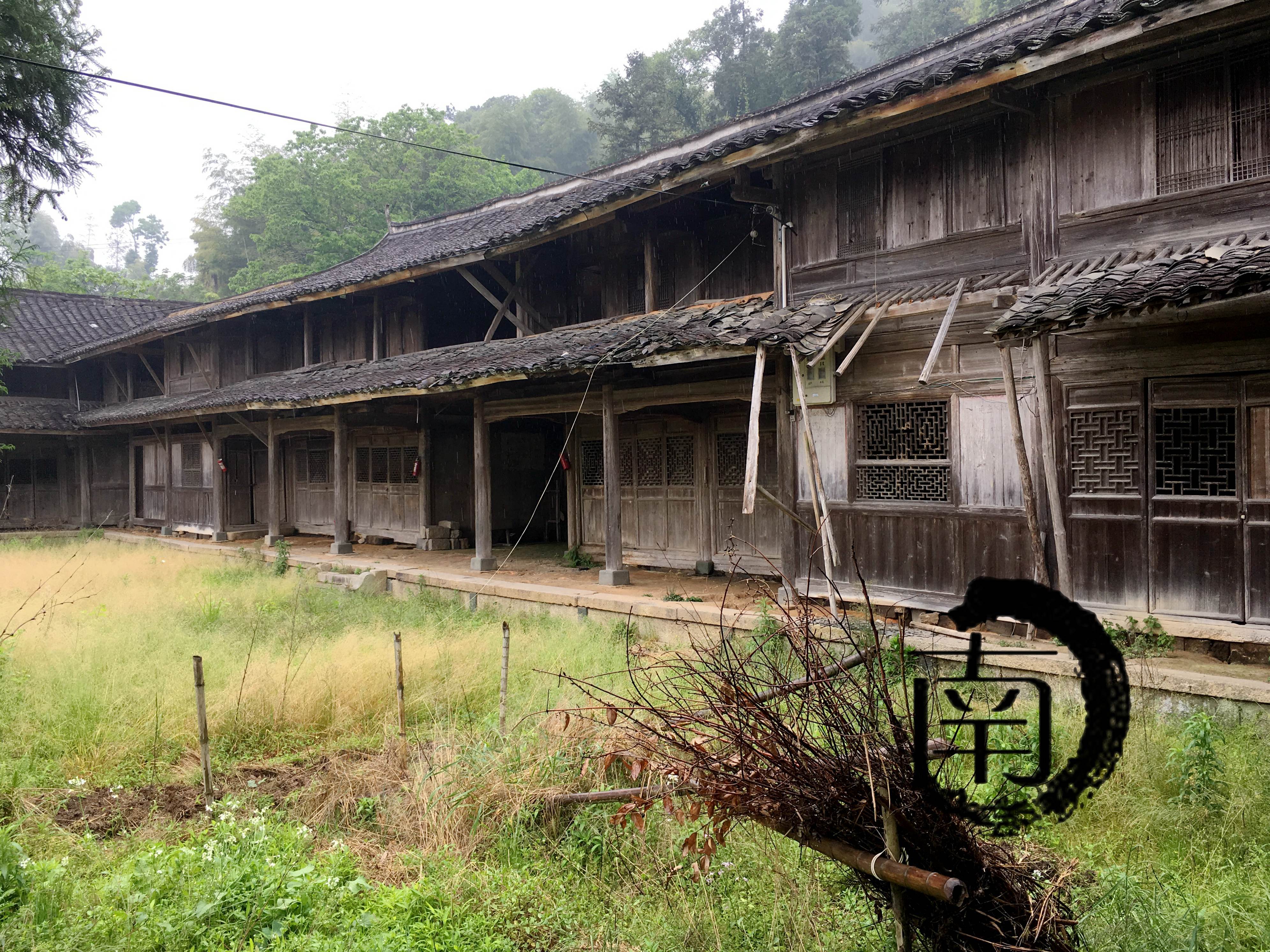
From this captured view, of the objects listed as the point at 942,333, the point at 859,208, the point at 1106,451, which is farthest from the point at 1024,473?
the point at 859,208

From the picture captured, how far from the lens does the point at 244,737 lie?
244 inches

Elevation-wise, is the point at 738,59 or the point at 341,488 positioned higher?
the point at 738,59

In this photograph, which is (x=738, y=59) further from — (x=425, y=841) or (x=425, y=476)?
(x=425, y=841)

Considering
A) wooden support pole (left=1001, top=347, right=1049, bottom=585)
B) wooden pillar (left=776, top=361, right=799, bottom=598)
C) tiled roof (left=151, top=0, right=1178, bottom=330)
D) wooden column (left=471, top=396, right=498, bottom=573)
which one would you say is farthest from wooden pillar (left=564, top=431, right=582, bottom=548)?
wooden support pole (left=1001, top=347, right=1049, bottom=585)

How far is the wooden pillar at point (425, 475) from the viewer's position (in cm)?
1488

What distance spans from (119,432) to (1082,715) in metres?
23.2

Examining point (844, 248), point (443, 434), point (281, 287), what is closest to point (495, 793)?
point (844, 248)

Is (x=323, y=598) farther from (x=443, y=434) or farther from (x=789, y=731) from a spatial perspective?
(x=789, y=731)

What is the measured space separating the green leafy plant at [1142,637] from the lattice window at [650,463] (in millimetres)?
6216

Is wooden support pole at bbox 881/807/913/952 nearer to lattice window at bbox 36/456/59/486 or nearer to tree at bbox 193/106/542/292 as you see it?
lattice window at bbox 36/456/59/486

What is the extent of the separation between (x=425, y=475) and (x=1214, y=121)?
39.3ft

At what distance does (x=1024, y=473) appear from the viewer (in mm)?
6508

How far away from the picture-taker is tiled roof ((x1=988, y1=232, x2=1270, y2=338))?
200 inches

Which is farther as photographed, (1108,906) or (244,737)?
(244,737)
